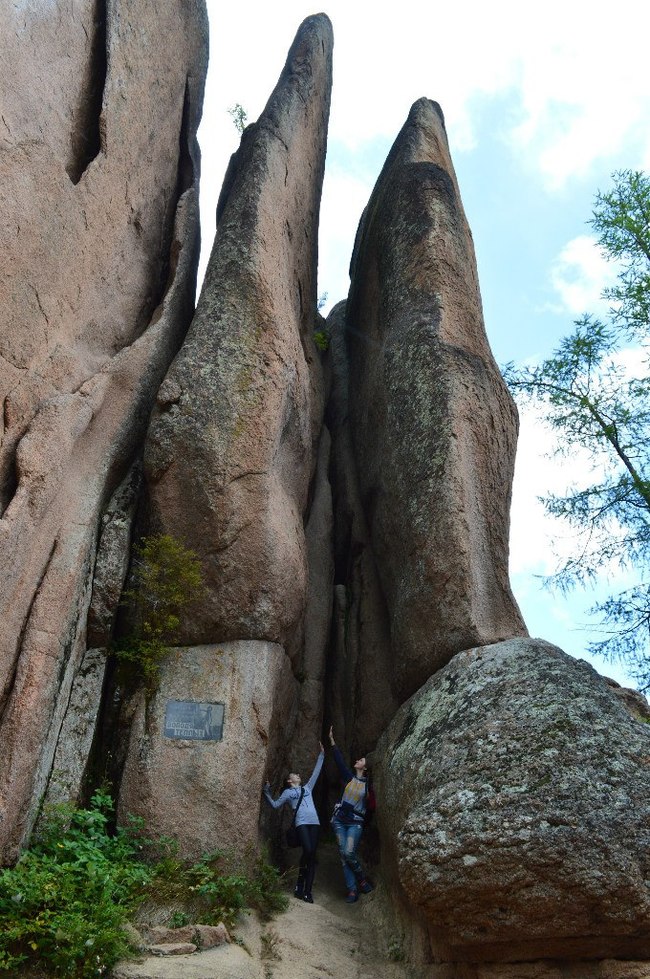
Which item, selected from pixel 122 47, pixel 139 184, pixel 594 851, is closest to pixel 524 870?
pixel 594 851

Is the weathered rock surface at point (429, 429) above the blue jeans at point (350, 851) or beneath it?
above

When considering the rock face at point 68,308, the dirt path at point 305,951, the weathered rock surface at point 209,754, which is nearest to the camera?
the dirt path at point 305,951

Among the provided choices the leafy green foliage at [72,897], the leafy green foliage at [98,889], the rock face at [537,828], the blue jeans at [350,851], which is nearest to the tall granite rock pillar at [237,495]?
the leafy green foliage at [98,889]

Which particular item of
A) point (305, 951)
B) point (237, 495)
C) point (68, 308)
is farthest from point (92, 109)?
point (305, 951)

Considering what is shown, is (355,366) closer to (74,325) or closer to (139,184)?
(139,184)

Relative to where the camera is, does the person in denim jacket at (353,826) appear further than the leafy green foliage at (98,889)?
Yes

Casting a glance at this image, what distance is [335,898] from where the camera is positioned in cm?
843

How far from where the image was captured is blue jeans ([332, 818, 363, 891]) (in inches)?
333

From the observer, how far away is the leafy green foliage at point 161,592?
8641mm

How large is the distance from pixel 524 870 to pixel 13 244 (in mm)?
6962

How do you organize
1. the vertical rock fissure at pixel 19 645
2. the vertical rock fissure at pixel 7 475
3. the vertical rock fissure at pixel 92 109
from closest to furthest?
1. the vertical rock fissure at pixel 19 645
2. the vertical rock fissure at pixel 7 475
3. the vertical rock fissure at pixel 92 109

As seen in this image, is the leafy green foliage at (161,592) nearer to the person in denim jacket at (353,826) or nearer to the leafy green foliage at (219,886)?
the leafy green foliage at (219,886)

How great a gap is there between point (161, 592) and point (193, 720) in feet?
4.43

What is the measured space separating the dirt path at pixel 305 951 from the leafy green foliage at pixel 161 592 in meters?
2.77
